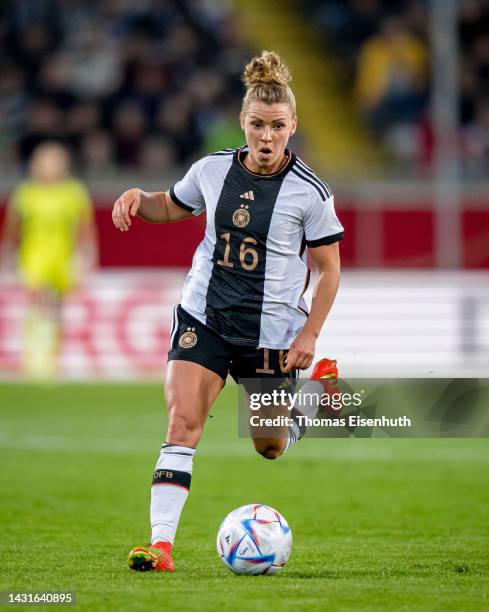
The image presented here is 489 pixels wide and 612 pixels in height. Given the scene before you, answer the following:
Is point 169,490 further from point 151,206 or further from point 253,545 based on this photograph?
point 151,206

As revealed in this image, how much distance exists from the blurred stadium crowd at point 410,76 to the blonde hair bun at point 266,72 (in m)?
12.3

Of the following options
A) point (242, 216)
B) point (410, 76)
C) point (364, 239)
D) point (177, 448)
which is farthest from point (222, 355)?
point (410, 76)

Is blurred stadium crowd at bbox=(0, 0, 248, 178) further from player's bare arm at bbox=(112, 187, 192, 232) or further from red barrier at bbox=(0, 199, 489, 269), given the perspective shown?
player's bare arm at bbox=(112, 187, 192, 232)

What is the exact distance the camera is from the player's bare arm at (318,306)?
6.02 metres

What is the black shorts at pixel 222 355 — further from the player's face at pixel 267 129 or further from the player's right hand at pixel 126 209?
the player's face at pixel 267 129

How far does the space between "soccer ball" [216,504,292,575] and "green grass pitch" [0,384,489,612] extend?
0.08 metres

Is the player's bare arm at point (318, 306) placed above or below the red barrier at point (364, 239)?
below

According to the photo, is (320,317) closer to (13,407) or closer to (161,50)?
(13,407)

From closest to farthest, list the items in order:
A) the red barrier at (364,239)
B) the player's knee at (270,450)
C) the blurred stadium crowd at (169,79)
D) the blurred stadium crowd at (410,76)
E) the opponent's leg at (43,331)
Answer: the player's knee at (270,450) → the opponent's leg at (43,331) → the red barrier at (364,239) → the blurred stadium crowd at (410,76) → the blurred stadium crowd at (169,79)

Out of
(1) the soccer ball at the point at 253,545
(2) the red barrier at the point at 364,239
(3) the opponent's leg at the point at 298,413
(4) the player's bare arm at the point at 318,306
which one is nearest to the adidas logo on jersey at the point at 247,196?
(4) the player's bare arm at the point at 318,306

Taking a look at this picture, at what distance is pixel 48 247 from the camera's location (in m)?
14.7

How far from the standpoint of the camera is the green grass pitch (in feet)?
17.4

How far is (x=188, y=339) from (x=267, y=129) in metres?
1.04

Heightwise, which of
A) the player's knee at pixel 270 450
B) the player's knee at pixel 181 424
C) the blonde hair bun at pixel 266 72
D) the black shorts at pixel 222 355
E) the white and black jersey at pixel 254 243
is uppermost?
the blonde hair bun at pixel 266 72
